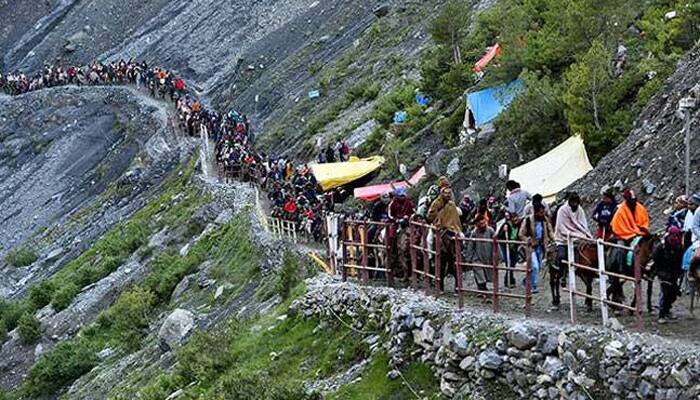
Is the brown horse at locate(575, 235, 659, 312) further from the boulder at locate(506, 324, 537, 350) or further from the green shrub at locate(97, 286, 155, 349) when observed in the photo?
the green shrub at locate(97, 286, 155, 349)

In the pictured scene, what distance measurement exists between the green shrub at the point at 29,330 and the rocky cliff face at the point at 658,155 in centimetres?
1843

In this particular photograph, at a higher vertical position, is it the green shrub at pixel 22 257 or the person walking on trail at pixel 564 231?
the person walking on trail at pixel 564 231

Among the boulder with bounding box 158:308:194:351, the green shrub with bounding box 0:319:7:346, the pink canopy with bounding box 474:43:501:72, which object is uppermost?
the pink canopy with bounding box 474:43:501:72

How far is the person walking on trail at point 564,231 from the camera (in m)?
14.1

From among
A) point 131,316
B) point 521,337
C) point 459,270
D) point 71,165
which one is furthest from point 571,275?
point 71,165

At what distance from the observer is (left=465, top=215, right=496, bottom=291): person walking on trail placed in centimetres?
1521

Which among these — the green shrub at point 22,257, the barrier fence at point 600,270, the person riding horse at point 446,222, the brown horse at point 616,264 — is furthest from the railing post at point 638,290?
the green shrub at point 22,257

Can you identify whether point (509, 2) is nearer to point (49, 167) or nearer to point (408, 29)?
point (408, 29)

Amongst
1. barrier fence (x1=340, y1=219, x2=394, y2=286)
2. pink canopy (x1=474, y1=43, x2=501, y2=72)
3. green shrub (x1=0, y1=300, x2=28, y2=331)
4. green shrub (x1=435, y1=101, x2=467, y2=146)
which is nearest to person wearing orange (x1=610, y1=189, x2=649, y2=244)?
barrier fence (x1=340, y1=219, x2=394, y2=286)

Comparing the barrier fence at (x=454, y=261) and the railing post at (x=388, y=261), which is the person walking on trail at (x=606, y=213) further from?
the railing post at (x=388, y=261)

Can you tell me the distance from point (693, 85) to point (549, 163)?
4939mm

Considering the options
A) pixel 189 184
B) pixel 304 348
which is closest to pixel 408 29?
pixel 189 184

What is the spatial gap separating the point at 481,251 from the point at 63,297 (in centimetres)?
2479

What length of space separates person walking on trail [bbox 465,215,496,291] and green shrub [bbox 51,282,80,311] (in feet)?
79.4
